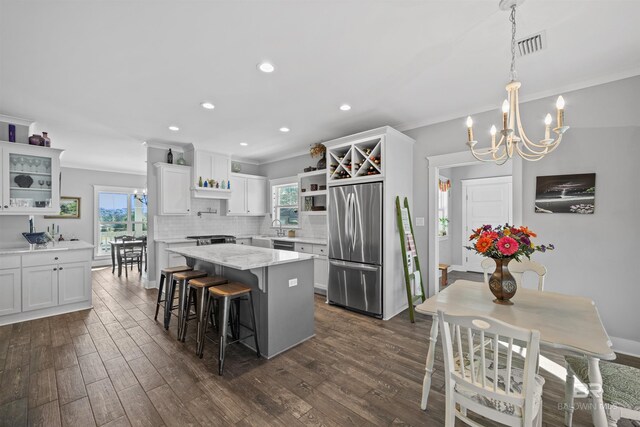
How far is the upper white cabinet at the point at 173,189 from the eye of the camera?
16.9ft

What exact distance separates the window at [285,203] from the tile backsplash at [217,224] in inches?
9.8

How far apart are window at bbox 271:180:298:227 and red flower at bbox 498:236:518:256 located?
450 centimetres

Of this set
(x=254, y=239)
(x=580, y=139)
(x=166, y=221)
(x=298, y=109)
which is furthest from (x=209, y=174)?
(x=580, y=139)

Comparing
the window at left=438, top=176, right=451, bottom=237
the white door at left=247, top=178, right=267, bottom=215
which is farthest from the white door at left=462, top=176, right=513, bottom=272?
the white door at left=247, top=178, right=267, bottom=215

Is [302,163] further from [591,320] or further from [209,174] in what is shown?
[591,320]

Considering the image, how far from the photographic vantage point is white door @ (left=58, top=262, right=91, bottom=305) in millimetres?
3920

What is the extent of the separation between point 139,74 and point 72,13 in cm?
80

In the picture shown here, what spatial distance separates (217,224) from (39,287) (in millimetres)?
3003

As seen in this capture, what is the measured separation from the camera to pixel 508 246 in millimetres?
1869

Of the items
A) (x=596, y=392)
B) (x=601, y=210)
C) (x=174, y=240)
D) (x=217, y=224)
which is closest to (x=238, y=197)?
(x=217, y=224)

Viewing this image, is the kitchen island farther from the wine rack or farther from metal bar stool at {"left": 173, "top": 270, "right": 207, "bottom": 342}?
the wine rack

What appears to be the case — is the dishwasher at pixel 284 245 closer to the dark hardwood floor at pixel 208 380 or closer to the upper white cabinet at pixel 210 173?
the upper white cabinet at pixel 210 173

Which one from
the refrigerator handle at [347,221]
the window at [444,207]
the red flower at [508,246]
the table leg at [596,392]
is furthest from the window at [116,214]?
the table leg at [596,392]

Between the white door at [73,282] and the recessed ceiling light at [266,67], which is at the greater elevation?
the recessed ceiling light at [266,67]
